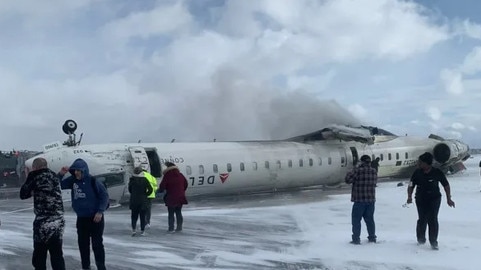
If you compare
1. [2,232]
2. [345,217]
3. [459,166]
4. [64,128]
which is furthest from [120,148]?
[459,166]

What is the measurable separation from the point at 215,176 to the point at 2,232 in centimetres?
948

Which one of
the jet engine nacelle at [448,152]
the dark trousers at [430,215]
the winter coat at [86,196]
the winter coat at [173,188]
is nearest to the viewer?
the winter coat at [86,196]

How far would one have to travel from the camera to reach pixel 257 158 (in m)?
22.9

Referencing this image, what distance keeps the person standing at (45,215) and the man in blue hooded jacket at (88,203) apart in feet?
2.10

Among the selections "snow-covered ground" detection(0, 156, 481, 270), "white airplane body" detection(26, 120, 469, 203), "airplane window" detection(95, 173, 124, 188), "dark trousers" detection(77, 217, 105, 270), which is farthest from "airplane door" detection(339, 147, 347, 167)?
"dark trousers" detection(77, 217, 105, 270)

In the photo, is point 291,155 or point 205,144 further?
point 291,155

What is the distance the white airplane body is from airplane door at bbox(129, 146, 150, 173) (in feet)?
0.08

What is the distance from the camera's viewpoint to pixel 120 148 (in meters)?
20.0

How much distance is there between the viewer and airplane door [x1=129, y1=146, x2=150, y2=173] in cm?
1931

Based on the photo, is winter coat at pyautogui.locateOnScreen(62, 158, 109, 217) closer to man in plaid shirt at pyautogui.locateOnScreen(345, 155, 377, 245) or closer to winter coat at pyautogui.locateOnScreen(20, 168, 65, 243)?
winter coat at pyautogui.locateOnScreen(20, 168, 65, 243)

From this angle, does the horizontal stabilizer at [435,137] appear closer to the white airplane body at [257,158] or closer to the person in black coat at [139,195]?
the white airplane body at [257,158]

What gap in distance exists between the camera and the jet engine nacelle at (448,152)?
97.4 feet

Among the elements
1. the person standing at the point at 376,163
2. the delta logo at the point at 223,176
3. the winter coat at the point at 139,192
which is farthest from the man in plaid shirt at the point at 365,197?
the person standing at the point at 376,163

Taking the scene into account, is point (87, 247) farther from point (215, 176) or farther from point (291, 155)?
point (291, 155)
